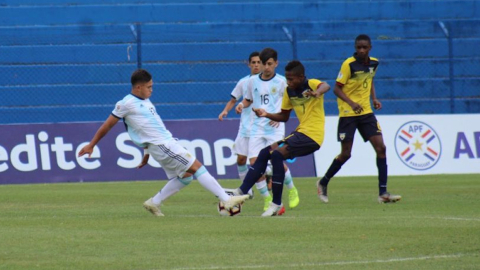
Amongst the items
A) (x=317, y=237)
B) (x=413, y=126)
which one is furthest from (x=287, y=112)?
(x=413, y=126)

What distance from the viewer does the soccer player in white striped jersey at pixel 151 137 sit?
11039mm

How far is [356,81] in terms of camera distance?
43.9ft

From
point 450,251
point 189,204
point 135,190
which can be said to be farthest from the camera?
point 135,190

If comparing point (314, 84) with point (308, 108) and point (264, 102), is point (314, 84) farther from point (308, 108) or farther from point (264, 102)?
point (264, 102)

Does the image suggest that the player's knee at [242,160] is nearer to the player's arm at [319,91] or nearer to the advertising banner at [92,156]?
the player's arm at [319,91]

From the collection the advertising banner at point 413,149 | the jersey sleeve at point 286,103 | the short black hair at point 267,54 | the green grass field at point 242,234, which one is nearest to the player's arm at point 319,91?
the jersey sleeve at point 286,103

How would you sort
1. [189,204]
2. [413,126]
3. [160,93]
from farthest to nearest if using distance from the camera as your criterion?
[160,93] → [413,126] → [189,204]

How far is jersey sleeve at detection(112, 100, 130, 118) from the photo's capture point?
11016 millimetres

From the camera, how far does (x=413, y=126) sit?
1989cm

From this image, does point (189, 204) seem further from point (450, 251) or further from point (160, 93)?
point (160, 93)

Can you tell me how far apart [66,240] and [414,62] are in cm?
1765

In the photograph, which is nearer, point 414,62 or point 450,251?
point 450,251

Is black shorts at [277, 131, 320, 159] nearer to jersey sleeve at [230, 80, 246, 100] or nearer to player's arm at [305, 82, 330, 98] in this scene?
player's arm at [305, 82, 330, 98]

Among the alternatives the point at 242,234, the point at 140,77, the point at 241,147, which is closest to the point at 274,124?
the point at 241,147
